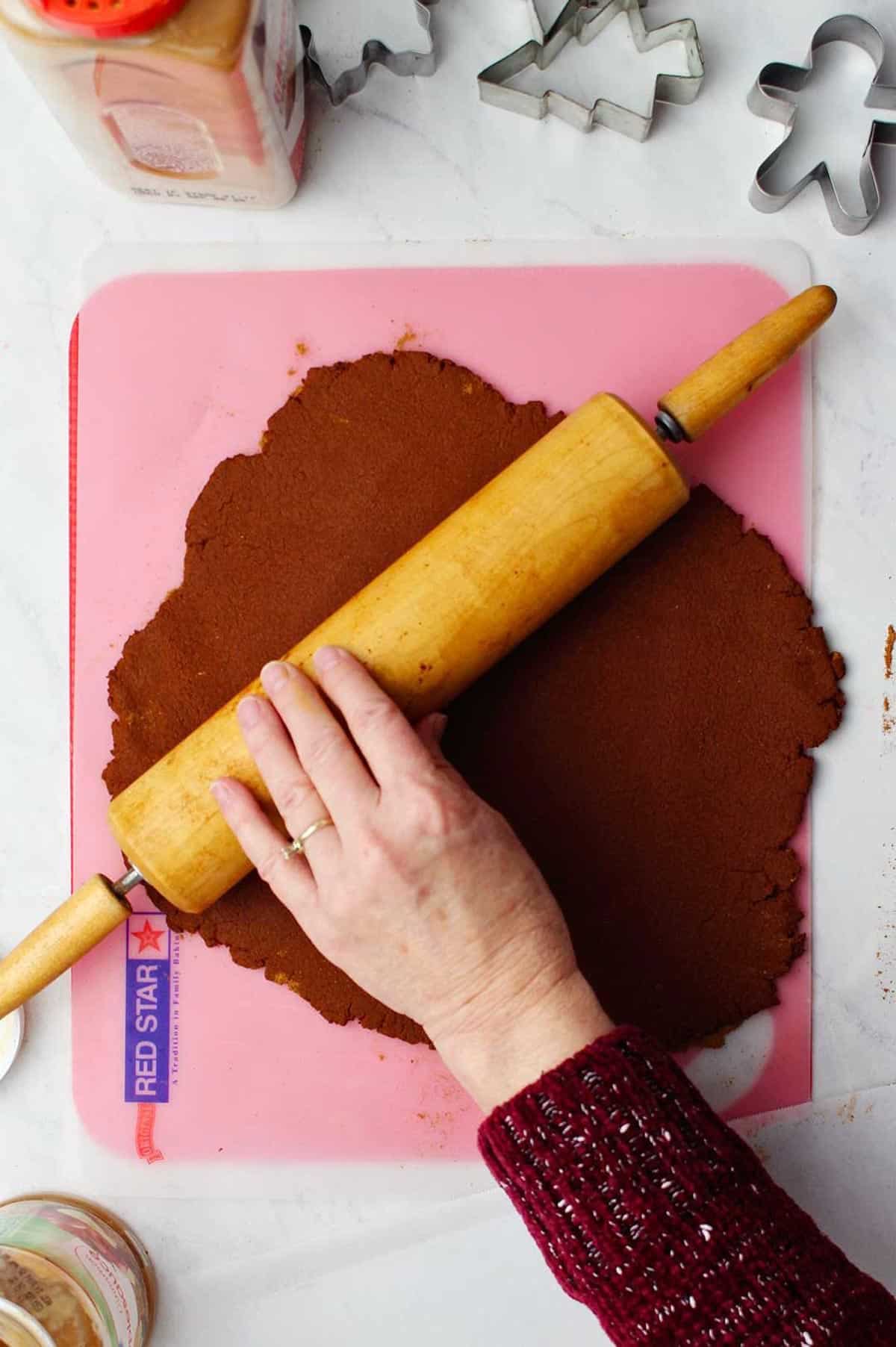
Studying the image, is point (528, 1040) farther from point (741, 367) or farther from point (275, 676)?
point (741, 367)

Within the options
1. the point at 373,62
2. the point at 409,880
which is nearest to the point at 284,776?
the point at 409,880

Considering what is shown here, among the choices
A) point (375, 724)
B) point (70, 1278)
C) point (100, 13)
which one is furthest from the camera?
point (70, 1278)

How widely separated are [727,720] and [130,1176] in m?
0.82

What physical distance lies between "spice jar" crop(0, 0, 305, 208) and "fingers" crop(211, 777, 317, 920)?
618 mm

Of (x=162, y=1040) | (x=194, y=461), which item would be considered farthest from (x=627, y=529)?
(x=162, y=1040)

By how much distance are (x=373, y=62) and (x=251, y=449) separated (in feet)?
1.46

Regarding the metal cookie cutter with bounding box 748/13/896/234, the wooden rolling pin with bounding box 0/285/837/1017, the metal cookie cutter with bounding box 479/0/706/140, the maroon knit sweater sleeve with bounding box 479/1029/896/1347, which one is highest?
the metal cookie cutter with bounding box 479/0/706/140

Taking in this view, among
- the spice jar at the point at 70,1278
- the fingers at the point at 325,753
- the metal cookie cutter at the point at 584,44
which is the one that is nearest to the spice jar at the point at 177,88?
the metal cookie cutter at the point at 584,44

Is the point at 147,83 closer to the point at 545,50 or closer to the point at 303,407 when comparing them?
the point at 303,407

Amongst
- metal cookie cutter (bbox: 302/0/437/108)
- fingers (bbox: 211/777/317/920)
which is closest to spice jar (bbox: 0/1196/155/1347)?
fingers (bbox: 211/777/317/920)

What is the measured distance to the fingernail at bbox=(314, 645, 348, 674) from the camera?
1.00m

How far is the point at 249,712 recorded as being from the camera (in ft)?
3.31

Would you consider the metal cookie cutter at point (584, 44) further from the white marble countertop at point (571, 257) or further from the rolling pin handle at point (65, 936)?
the rolling pin handle at point (65, 936)

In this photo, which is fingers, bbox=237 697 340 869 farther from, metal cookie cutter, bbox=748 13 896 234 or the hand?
metal cookie cutter, bbox=748 13 896 234
